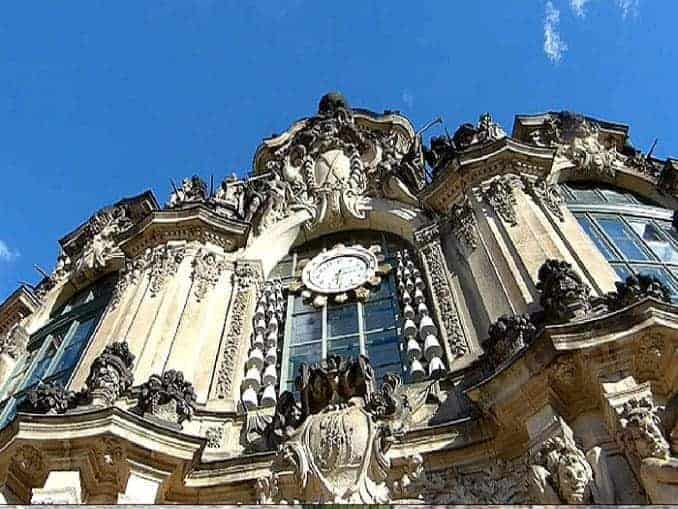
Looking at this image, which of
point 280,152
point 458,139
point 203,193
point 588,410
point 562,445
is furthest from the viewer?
point 280,152

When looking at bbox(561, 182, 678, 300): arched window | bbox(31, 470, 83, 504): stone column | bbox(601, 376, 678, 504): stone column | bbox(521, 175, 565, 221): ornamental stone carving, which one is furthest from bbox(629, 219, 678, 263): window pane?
bbox(31, 470, 83, 504): stone column

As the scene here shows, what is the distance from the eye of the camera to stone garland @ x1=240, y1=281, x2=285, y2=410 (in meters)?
9.74

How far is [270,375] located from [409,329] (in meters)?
2.00

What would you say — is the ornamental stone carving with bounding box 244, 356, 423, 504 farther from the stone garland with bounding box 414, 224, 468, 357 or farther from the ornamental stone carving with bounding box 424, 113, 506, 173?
the ornamental stone carving with bounding box 424, 113, 506, 173

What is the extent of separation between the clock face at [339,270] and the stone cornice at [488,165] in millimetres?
1612

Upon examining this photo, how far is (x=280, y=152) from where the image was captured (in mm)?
17875

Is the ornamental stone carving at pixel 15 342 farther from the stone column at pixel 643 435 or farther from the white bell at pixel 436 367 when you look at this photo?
the stone column at pixel 643 435

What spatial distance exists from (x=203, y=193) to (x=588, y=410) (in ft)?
34.6

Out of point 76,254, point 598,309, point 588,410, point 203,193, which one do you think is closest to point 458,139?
point 203,193

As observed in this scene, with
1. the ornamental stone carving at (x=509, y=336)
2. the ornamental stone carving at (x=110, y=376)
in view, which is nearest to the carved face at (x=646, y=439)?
the ornamental stone carving at (x=509, y=336)

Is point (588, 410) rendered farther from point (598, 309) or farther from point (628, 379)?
point (598, 309)

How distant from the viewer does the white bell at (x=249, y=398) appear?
9512mm

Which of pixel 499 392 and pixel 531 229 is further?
pixel 531 229

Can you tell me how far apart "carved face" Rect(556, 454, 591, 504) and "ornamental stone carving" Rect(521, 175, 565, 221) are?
562 cm
